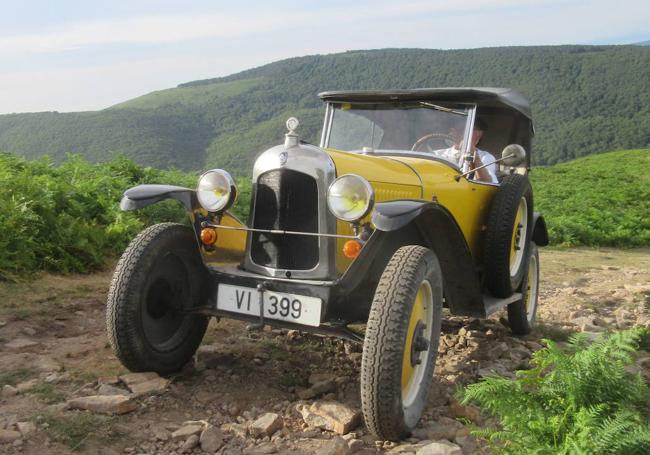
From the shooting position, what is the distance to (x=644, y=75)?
96.0 metres

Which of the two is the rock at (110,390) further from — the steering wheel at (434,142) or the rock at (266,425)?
the steering wheel at (434,142)

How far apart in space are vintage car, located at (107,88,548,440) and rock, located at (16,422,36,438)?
2.41ft

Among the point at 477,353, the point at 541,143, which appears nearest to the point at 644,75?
the point at 541,143

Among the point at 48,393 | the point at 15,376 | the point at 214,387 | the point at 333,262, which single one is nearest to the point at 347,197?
the point at 333,262

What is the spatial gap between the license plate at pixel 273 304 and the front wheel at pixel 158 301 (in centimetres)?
33

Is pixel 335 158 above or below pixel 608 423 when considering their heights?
above

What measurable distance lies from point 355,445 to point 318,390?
726 millimetres

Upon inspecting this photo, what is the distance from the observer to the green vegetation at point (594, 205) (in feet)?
48.2

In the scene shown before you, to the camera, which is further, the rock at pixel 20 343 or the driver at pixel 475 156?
the driver at pixel 475 156

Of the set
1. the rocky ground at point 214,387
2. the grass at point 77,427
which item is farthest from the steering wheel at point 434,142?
the grass at point 77,427

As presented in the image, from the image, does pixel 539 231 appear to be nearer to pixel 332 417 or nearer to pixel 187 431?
pixel 332 417

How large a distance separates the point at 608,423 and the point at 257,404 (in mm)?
1844

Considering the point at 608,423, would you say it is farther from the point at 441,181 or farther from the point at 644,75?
the point at 644,75

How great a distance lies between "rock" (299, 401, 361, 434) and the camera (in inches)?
133
